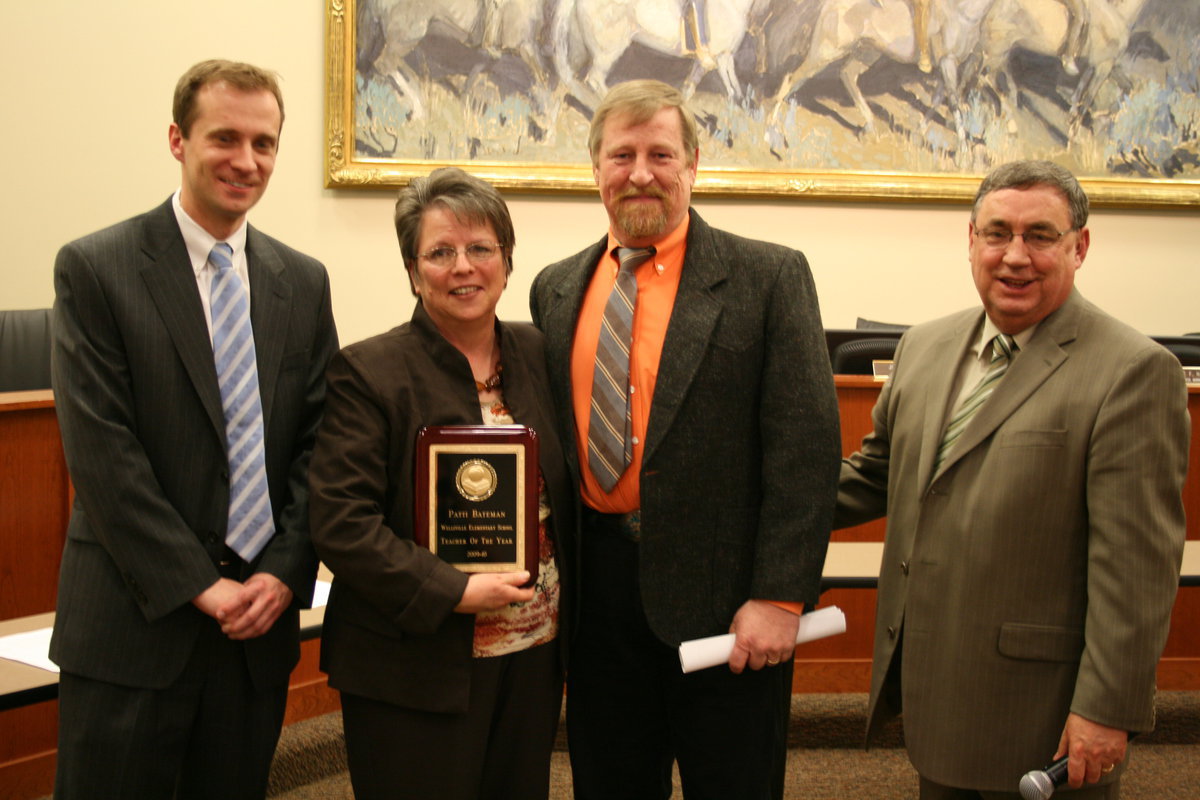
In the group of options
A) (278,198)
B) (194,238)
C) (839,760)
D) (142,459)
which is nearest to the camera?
(142,459)

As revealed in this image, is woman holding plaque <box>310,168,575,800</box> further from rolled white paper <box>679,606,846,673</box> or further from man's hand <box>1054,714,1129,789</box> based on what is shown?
man's hand <box>1054,714,1129,789</box>

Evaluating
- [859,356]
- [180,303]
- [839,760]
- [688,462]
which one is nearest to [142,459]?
[180,303]

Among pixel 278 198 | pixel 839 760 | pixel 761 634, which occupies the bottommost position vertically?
pixel 839 760

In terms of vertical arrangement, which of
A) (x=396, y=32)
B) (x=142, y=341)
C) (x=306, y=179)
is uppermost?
(x=396, y=32)

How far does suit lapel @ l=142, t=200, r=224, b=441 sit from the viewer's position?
5.50ft

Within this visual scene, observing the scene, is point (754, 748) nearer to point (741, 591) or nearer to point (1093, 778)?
point (741, 591)

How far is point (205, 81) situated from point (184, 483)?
66cm

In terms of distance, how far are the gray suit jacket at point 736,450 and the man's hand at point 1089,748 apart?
455 mm

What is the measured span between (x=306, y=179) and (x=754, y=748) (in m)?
4.23

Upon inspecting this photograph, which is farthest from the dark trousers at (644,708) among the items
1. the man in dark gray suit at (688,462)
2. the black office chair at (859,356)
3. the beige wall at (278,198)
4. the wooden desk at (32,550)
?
the beige wall at (278,198)

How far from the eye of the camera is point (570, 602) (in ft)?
6.04

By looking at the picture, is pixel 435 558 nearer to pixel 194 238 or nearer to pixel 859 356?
pixel 194 238

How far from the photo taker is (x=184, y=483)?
66.3 inches

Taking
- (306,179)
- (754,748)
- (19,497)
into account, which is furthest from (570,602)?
(306,179)
